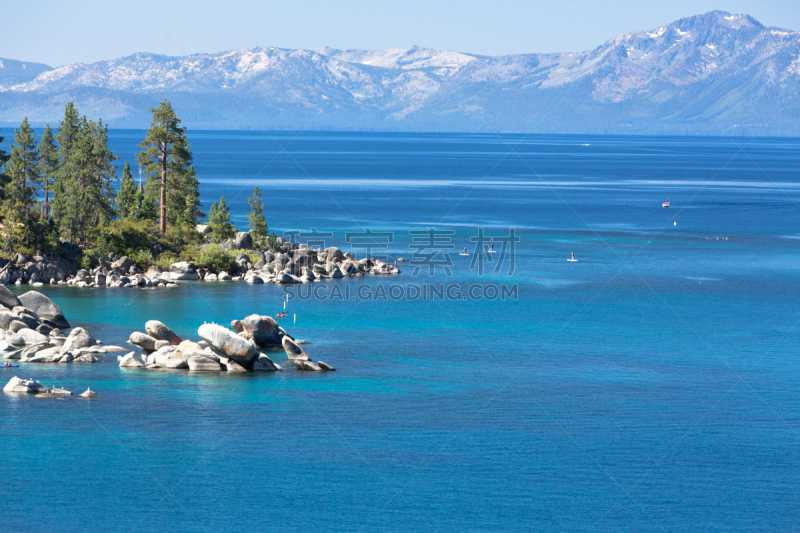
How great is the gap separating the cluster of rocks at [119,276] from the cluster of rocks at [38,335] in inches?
790

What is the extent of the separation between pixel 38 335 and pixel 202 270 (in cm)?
3291

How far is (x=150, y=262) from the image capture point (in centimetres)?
9538

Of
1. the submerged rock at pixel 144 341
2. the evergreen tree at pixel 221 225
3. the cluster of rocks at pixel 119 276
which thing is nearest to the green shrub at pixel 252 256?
the evergreen tree at pixel 221 225

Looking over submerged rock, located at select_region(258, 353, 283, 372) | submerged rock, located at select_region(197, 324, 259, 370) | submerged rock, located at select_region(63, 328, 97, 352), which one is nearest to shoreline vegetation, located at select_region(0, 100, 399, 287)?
submerged rock, located at select_region(63, 328, 97, 352)

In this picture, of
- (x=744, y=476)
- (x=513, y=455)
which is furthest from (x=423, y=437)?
(x=744, y=476)

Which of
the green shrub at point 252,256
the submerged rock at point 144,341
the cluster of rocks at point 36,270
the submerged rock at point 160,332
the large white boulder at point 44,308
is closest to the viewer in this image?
the submerged rock at point 160,332

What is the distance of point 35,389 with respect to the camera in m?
52.8

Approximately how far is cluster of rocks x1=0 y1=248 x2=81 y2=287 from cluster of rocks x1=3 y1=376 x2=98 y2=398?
37.7 meters

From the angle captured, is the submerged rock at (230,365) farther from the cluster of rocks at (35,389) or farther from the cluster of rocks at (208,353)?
the cluster of rocks at (35,389)

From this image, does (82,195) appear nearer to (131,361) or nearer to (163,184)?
(163,184)

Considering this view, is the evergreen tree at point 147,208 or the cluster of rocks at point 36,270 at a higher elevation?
the evergreen tree at point 147,208

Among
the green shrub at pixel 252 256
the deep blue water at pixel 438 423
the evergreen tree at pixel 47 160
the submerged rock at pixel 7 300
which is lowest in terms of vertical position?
the deep blue water at pixel 438 423

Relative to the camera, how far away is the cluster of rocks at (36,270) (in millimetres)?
87875

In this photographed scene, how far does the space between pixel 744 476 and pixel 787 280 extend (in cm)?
6408
